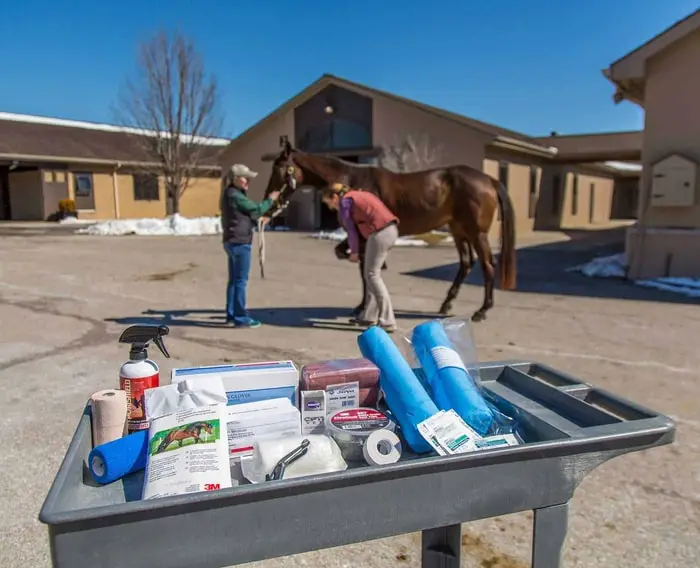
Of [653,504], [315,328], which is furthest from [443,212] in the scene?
[653,504]

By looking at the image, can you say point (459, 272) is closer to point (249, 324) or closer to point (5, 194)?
point (249, 324)

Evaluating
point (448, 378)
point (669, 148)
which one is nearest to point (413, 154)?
point (669, 148)

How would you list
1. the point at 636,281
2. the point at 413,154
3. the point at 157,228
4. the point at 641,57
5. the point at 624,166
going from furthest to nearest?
1. the point at 624,166
2. the point at 157,228
3. the point at 413,154
4. the point at 636,281
5. the point at 641,57

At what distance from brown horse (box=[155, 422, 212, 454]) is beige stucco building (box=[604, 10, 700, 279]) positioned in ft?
35.8

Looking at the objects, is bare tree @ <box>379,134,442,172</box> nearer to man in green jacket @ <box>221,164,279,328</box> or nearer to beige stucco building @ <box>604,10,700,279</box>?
beige stucco building @ <box>604,10,700,279</box>

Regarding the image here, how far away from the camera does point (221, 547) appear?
1.52 metres

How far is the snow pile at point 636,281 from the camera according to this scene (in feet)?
33.0

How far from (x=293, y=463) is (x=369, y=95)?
2491 centimetres

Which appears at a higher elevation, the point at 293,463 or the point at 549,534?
the point at 293,463

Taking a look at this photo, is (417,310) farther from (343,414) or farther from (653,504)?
(343,414)

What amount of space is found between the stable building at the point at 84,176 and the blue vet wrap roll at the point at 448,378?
101ft

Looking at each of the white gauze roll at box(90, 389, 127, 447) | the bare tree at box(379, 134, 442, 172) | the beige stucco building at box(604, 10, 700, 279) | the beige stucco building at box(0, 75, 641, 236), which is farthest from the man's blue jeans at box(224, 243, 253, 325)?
the bare tree at box(379, 134, 442, 172)

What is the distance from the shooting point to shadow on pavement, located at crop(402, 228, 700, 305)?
990cm

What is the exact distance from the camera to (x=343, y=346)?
21.1 feet
